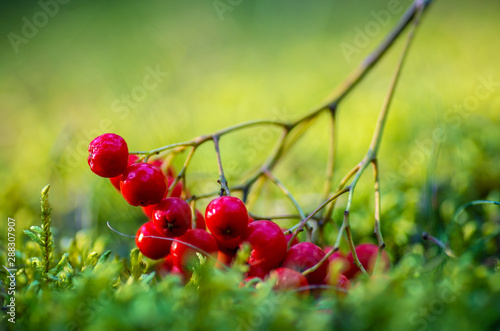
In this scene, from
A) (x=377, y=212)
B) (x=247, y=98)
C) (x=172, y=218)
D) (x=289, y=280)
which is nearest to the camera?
(x=289, y=280)

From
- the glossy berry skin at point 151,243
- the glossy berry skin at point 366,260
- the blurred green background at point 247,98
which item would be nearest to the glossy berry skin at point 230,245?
the glossy berry skin at point 151,243

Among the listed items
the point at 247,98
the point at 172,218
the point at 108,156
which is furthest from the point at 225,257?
the point at 247,98

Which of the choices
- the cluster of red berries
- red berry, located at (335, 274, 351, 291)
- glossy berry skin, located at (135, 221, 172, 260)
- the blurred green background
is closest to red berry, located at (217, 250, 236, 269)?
the cluster of red berries

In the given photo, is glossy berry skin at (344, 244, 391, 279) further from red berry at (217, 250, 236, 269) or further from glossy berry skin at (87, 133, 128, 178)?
glossy berry skin at (87, 133, 128, 178)

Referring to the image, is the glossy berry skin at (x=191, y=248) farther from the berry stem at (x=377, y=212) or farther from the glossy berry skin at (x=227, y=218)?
the berry stem at (x=377, y=212)

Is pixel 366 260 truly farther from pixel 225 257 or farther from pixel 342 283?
pixel 225 257

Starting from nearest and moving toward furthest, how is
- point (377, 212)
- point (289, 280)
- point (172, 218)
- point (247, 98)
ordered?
1. point (289, 280)
2. point (172, 218)
3. point (377, 212)
4. point (247, 98)

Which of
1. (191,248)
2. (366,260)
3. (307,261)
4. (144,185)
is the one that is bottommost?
(366,260)
